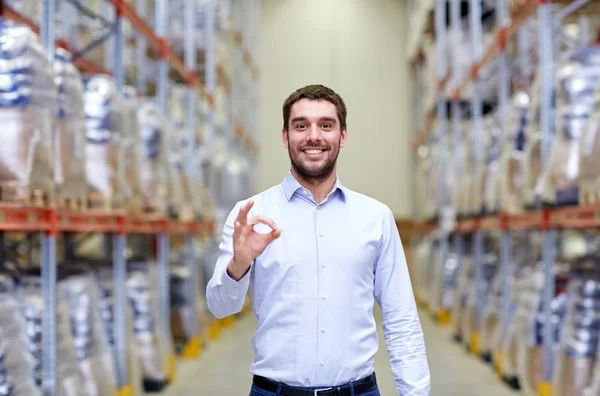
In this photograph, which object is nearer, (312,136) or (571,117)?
(312,136)

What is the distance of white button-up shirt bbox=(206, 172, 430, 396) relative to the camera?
1997mm

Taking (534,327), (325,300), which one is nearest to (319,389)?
(325,300)

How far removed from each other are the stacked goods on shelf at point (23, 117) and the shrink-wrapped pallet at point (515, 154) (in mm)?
4082

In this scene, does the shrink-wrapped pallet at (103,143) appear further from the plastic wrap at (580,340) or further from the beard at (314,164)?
the beard at (314,164)

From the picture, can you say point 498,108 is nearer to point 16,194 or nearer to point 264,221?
point 16,194

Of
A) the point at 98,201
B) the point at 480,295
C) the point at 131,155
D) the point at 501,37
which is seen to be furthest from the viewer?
the point at 480,295

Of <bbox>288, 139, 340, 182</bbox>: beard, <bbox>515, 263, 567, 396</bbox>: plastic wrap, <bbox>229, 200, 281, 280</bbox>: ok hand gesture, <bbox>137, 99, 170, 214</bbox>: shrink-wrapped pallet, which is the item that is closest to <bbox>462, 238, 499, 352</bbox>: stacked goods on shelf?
<bbox>515, 263, 567, 396</bbox>: plastic wrap

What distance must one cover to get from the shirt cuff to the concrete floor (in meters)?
3.22

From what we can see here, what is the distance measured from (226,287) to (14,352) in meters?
2.27

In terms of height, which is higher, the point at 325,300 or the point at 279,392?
the point at 325,300

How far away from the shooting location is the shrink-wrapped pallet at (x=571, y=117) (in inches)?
189

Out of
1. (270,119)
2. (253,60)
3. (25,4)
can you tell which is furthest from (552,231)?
(253,60)

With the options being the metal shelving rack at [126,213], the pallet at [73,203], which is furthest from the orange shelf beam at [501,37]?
the pallet at [73,203]

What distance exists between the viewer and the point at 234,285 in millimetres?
1883
